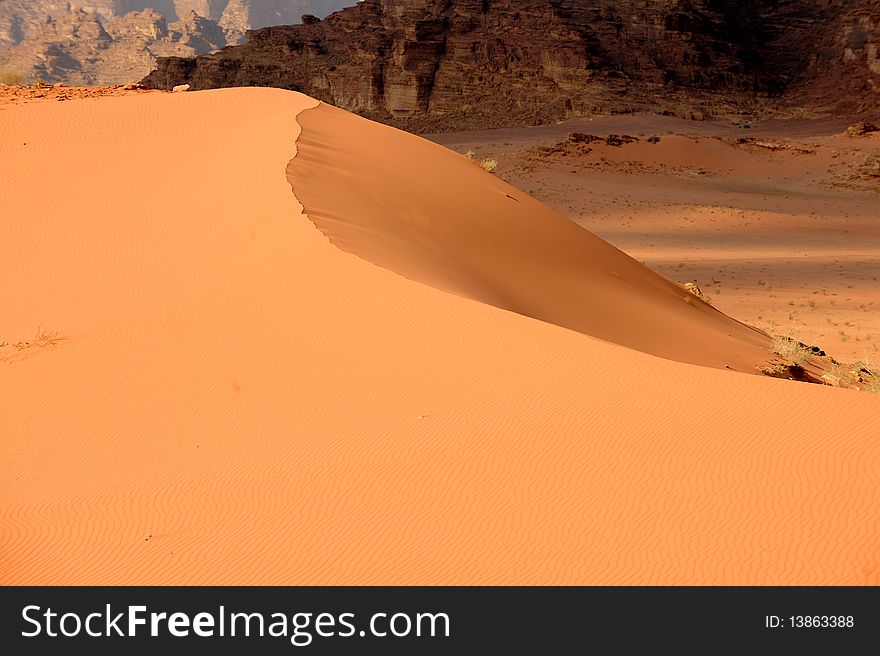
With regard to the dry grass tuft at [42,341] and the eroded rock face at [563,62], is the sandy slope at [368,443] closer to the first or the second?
the dry grass tuft at [42,341]

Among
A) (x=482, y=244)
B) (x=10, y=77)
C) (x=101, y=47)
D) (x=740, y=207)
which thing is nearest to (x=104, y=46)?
(x=101, y=47)

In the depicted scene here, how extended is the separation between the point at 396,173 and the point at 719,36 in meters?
55.2

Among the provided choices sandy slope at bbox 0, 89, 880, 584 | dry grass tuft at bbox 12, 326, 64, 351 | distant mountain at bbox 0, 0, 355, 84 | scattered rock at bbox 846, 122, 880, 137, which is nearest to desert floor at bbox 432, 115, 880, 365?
scattered rock at bbox 846, 122, 880, 137

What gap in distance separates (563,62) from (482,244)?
157 ft

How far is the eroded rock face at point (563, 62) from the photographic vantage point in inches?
2114

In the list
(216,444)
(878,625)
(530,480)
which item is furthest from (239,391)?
(878,625)

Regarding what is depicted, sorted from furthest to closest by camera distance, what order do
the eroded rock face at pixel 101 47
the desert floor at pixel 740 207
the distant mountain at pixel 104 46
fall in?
the distant mountain at pixel 104 46 < the eroded rock face at pixel 101 47 < the desert floor at pixel 740 207

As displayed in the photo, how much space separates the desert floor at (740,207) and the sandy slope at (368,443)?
7.43 m

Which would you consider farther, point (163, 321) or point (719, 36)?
point (719, 36)

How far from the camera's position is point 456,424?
448 centimetres

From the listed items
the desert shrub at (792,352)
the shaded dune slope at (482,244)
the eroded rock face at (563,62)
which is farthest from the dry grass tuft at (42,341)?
the eroded rock face at (563,62)

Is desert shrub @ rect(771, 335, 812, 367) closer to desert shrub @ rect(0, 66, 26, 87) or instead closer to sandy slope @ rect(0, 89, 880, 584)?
sandy slope @ rect(0, 89, 880, 584)

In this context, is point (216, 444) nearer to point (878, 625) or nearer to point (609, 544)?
point (609, 544)

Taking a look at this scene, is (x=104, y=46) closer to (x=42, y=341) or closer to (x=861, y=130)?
(x=861, y=130)
